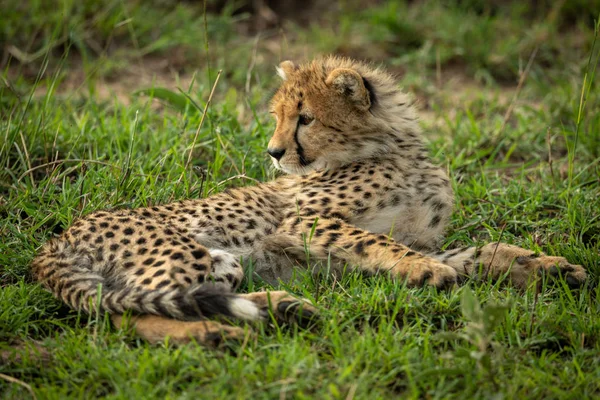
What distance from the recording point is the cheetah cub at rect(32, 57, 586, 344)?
2.83m

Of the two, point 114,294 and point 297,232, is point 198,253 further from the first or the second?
point 297,232

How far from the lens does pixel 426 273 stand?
3086mm

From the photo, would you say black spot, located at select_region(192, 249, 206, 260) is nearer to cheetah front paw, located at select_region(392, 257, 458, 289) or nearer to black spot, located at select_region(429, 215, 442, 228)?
cheetah front paw, located at select_region(392, 257, 458, 289)

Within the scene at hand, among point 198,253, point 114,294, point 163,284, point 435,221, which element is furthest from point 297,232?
point 114,294

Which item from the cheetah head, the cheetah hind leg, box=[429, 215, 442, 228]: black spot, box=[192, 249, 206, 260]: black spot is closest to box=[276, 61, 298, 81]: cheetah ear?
the cheetah head

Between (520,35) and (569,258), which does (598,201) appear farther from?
(520,35)

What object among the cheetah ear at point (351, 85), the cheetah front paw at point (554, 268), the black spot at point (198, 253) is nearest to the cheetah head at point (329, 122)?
the cheetah ear at point (351, 85)

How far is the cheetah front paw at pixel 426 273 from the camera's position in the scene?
10.0 ft

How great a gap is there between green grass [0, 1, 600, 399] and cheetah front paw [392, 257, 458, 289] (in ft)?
0.20

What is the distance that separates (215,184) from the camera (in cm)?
391

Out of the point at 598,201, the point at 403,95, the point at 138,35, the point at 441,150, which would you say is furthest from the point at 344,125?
the point at 138,35

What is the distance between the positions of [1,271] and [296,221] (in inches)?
49.8

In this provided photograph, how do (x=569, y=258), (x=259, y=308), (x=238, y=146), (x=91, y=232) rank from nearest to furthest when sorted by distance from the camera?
(x=259, y=308) < (x=91, y=232) < (x=569, y=258) < (x=238, y=146)

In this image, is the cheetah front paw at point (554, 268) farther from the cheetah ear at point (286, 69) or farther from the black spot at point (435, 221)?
the cheetah ear at point (286, 69)
